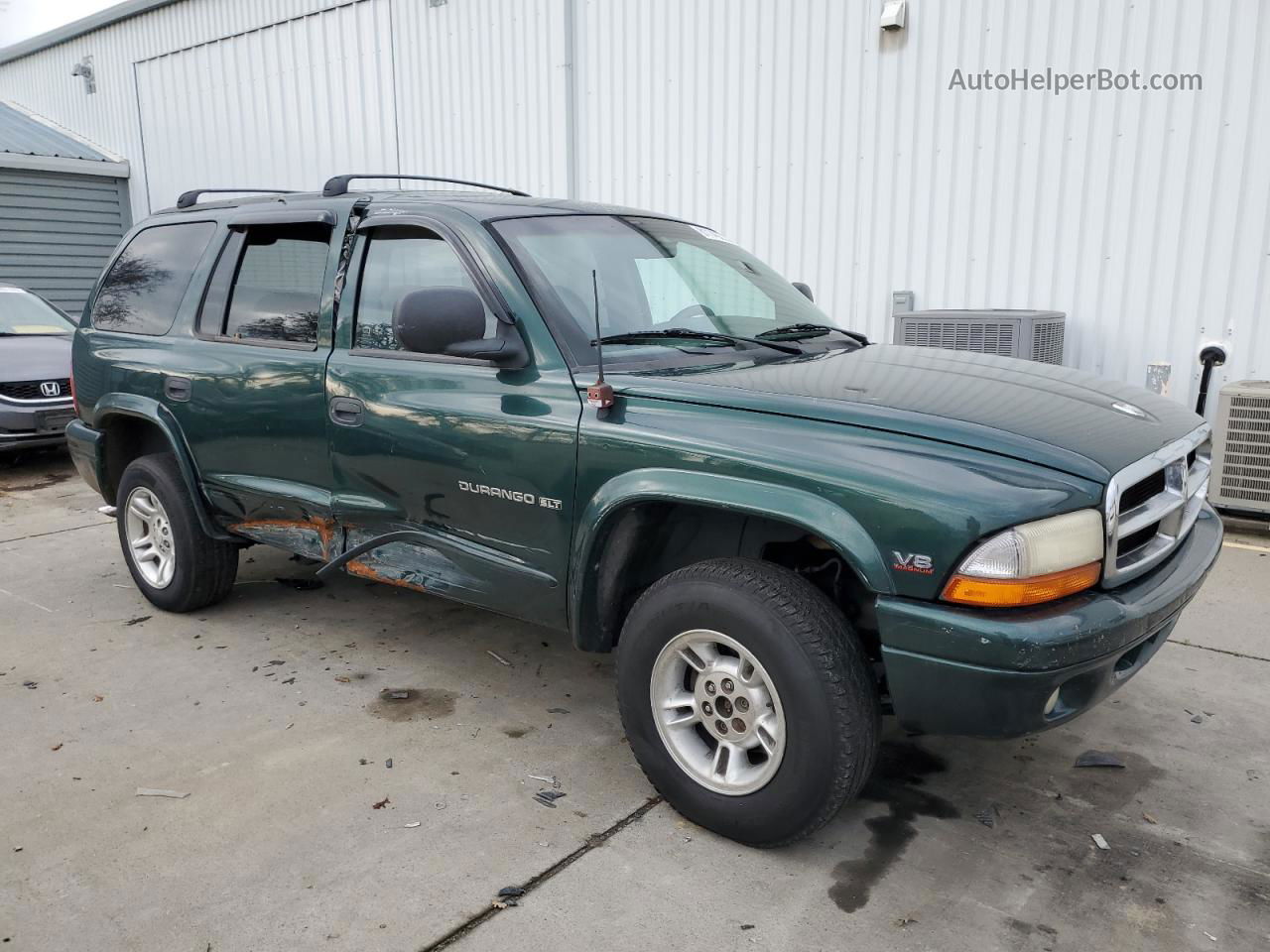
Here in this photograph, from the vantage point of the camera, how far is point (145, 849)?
2801 millimetres

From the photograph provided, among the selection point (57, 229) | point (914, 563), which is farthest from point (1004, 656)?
point (57, 229)

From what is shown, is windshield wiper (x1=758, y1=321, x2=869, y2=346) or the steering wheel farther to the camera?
windshield wiper (x1=758, y1=321, x2=869, y2=346)

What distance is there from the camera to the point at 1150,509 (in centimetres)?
272

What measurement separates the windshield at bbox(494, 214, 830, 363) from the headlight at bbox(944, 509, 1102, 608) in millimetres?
1316

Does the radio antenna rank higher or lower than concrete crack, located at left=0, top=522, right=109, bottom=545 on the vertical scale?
higher

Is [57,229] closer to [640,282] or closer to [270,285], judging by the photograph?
[270,285]

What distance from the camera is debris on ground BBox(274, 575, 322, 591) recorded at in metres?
5.12

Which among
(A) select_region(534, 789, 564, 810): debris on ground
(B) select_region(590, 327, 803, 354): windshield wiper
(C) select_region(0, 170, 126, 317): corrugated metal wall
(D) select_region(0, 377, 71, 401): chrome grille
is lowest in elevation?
(A) select_region(534, 789, 564, 810): debris on ground

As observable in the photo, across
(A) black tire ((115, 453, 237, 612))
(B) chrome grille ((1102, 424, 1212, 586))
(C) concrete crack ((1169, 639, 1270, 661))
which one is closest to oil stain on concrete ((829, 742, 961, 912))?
(B) chrome grille ((1102, 424, 1212, 586))

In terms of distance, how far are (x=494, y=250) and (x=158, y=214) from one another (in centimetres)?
250

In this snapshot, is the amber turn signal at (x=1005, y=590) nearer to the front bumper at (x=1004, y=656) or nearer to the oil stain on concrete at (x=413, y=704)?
the front bumper at (x=1004, y=656)

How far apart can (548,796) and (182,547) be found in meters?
2.41

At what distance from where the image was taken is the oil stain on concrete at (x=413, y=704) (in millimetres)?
3662

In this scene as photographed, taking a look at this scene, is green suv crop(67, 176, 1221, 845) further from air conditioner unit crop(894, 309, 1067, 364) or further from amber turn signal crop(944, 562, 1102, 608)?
air conditioner unit crop(894, 309, 1067, 364)
